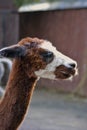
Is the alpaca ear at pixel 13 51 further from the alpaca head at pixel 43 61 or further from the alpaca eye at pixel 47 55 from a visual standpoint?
the alpaca eye at pixel 47 55

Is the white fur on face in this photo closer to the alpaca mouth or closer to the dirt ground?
the alpaca mouth

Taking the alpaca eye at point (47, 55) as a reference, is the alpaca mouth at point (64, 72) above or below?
below

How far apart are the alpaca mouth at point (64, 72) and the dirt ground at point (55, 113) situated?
4.90m

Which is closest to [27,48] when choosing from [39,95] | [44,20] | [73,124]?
[73,124]

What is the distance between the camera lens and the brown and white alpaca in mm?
5930

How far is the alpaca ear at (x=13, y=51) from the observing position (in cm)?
574

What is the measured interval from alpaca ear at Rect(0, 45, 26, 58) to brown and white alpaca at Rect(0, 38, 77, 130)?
26 millimetres

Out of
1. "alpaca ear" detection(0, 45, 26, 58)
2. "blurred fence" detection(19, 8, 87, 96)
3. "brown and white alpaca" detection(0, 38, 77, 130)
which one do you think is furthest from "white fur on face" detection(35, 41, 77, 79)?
"blurred fence" detection(19, 8, 87, 96)

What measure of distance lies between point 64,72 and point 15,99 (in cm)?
51

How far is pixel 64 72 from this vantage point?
19.4ft

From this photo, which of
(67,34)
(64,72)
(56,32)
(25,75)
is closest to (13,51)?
(25,75)

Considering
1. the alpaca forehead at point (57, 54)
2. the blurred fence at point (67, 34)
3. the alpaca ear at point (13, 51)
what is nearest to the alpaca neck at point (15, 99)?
the alpaca ear at point (13, 51)

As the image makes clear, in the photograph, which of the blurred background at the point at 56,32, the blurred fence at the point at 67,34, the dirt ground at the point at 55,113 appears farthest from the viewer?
the blurred fence at the point at 67,34

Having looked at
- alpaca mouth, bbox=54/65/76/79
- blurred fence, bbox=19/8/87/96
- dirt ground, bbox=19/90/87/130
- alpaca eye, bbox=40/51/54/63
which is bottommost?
dirt ground, bbox=19/90/87/130
